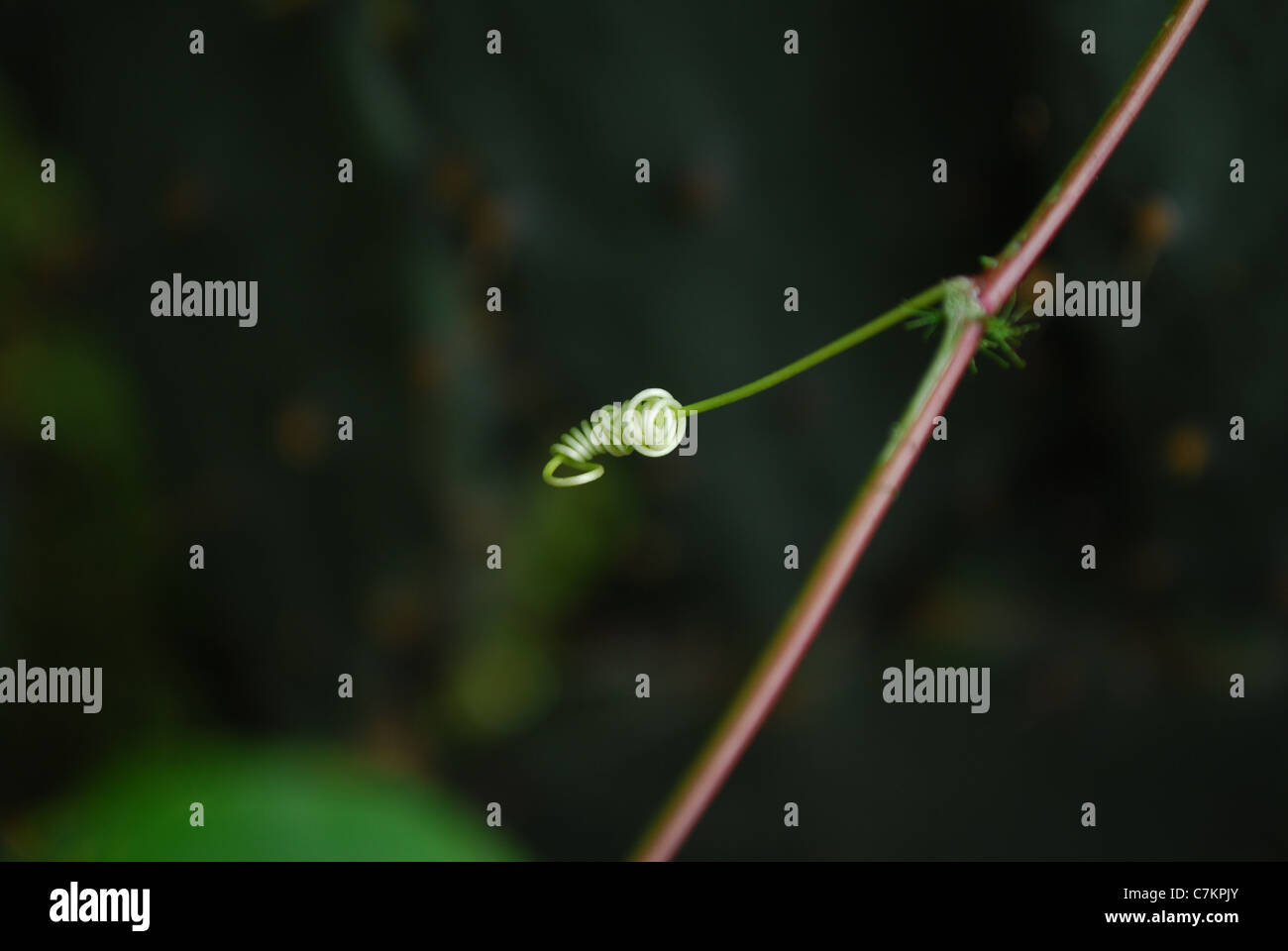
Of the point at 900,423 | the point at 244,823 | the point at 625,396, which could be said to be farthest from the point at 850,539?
the point at 625,396

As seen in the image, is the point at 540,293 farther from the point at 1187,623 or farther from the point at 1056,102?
the point at 1187,623

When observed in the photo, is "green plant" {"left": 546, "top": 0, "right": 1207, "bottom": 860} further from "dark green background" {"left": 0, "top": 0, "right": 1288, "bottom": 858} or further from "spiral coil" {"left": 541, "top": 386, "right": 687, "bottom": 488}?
"dark green background" {"left": 0, "top": 0, "right": 1288, "bottom": 858}

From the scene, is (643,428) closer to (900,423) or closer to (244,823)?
(900,423)

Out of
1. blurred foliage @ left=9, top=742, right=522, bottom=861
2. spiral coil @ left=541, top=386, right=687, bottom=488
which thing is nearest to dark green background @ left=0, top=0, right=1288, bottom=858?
blurred foliage @ left=9, top=742, right=522, bottom=861

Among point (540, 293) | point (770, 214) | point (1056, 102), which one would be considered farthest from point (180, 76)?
point (1056, 102)

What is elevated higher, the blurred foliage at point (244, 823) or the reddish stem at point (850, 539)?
the reddish stem at point (850, 539)

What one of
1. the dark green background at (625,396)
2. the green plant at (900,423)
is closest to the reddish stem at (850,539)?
the green plant at (900,423)

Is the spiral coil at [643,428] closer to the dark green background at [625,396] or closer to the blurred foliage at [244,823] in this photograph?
the blurred foliage at [244,823]

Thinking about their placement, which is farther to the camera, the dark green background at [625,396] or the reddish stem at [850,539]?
the dark green background at [625,396]
